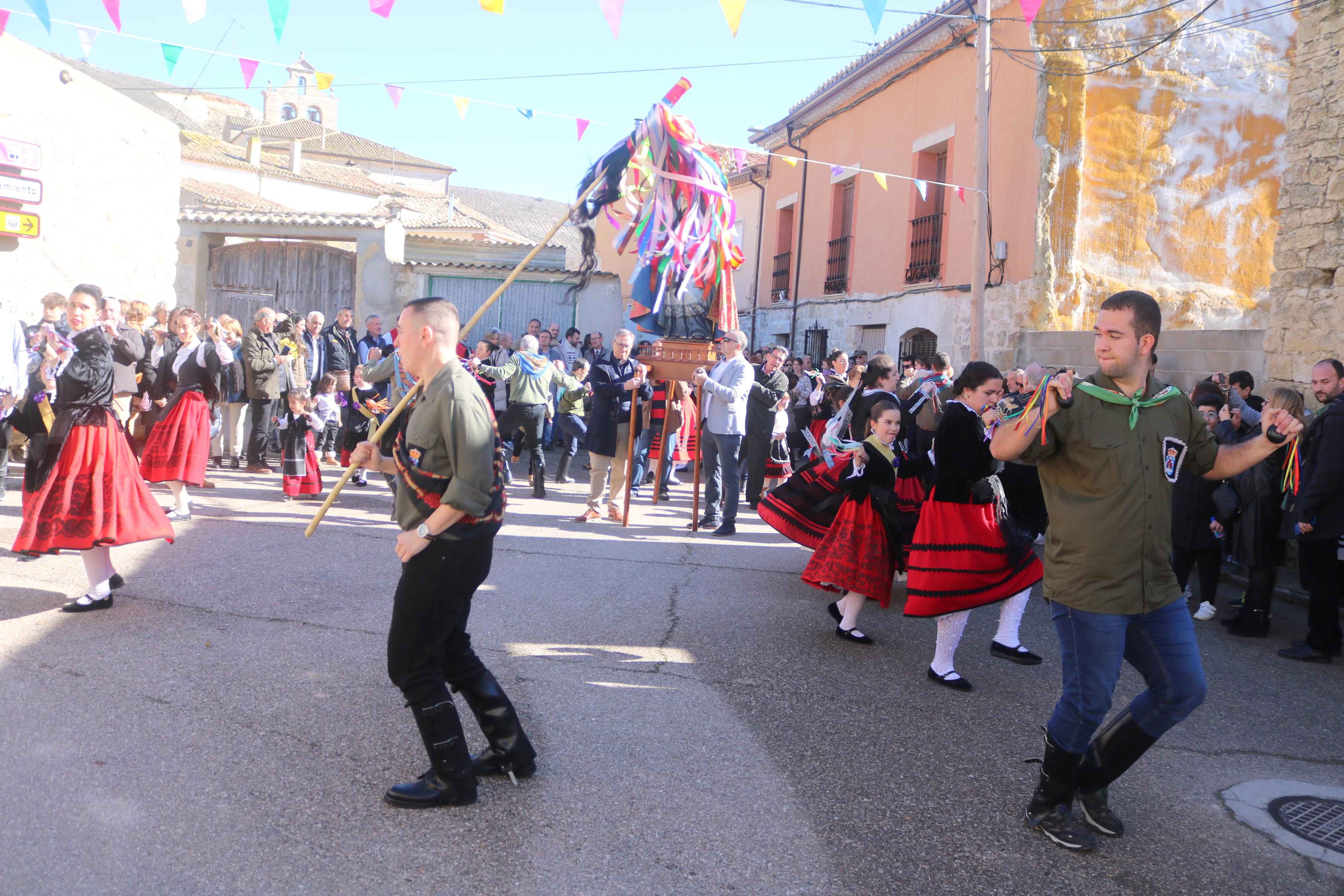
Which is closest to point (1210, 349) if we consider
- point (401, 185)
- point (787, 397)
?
point (787, 397)

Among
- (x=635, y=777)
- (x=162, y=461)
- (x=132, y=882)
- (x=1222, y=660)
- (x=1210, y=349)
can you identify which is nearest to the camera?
(x=132, y=882)

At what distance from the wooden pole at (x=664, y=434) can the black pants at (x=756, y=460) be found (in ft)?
2.73

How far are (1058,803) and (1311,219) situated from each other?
22.5 ft

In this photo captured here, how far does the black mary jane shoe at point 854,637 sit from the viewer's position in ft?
17.8

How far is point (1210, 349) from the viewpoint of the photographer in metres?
Answer: 9.04

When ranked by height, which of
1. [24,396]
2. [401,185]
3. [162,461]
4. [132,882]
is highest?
[401,185]

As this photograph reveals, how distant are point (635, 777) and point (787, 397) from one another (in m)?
6.38

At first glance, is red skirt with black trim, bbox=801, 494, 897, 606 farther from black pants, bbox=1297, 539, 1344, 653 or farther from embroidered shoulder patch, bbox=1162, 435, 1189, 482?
black pants, bbox=1297, 539, 1344, 653

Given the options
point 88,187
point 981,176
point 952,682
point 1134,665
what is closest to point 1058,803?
point 1134,665

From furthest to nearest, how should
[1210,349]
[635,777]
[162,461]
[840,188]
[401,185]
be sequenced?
[401,185] < [840,188] < [1210,349] < [162,461] < [635,777]

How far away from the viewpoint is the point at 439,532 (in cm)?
306

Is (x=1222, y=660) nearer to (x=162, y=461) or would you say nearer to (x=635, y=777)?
(x=635, y=777)

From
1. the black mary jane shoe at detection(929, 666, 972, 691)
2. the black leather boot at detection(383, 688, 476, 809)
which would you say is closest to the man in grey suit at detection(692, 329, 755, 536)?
the black mary jane shoe at detection(929, 666, 972, 691)

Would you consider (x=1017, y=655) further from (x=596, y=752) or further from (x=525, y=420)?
(x=525, y=420)
